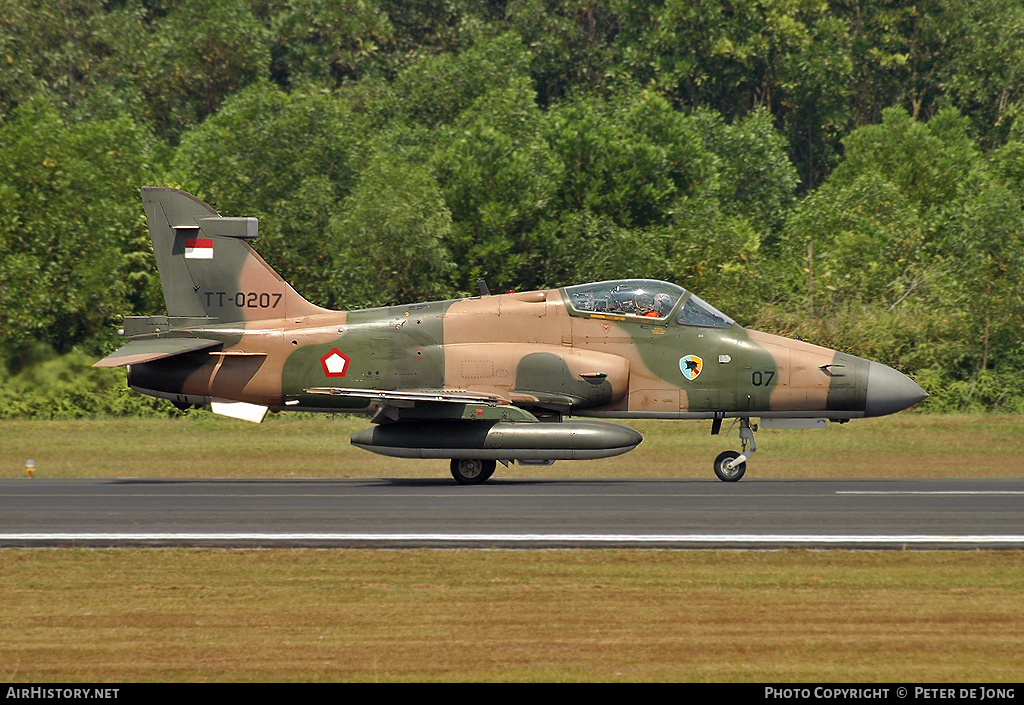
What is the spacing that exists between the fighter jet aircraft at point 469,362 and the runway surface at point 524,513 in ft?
3.79

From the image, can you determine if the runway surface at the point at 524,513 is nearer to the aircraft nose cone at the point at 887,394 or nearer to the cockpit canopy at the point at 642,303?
the aircraft nose cone at the point at 887,394

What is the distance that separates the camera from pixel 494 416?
19391 mm

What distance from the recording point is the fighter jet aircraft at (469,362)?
19812mm

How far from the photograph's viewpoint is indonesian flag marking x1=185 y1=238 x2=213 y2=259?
21391 millimetres

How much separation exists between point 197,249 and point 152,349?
2.02 metres

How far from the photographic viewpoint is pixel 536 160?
42.7 meters

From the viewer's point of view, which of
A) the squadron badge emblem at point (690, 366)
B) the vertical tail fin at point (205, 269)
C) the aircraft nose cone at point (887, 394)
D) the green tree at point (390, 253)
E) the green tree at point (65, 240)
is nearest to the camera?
the aircraft nose cone at point (887, 394)

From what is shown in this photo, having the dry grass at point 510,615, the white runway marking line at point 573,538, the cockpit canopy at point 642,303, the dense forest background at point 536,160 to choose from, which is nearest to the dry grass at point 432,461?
the dense forest background at point 536,160

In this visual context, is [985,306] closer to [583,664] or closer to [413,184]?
[413,184]

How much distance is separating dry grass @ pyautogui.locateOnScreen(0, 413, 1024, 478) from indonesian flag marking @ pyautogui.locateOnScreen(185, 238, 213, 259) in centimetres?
381

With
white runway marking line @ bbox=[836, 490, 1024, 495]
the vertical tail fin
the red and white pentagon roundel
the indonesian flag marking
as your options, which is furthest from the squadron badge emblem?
the indonesian flag marking

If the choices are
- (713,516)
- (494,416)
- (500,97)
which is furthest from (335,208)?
(713,516)

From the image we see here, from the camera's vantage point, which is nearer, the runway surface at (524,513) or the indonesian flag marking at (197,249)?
the runway surface at (524,513)

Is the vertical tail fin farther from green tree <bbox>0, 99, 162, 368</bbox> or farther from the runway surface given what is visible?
green tree <bbox>0, 99, 162, 368</bbox>
